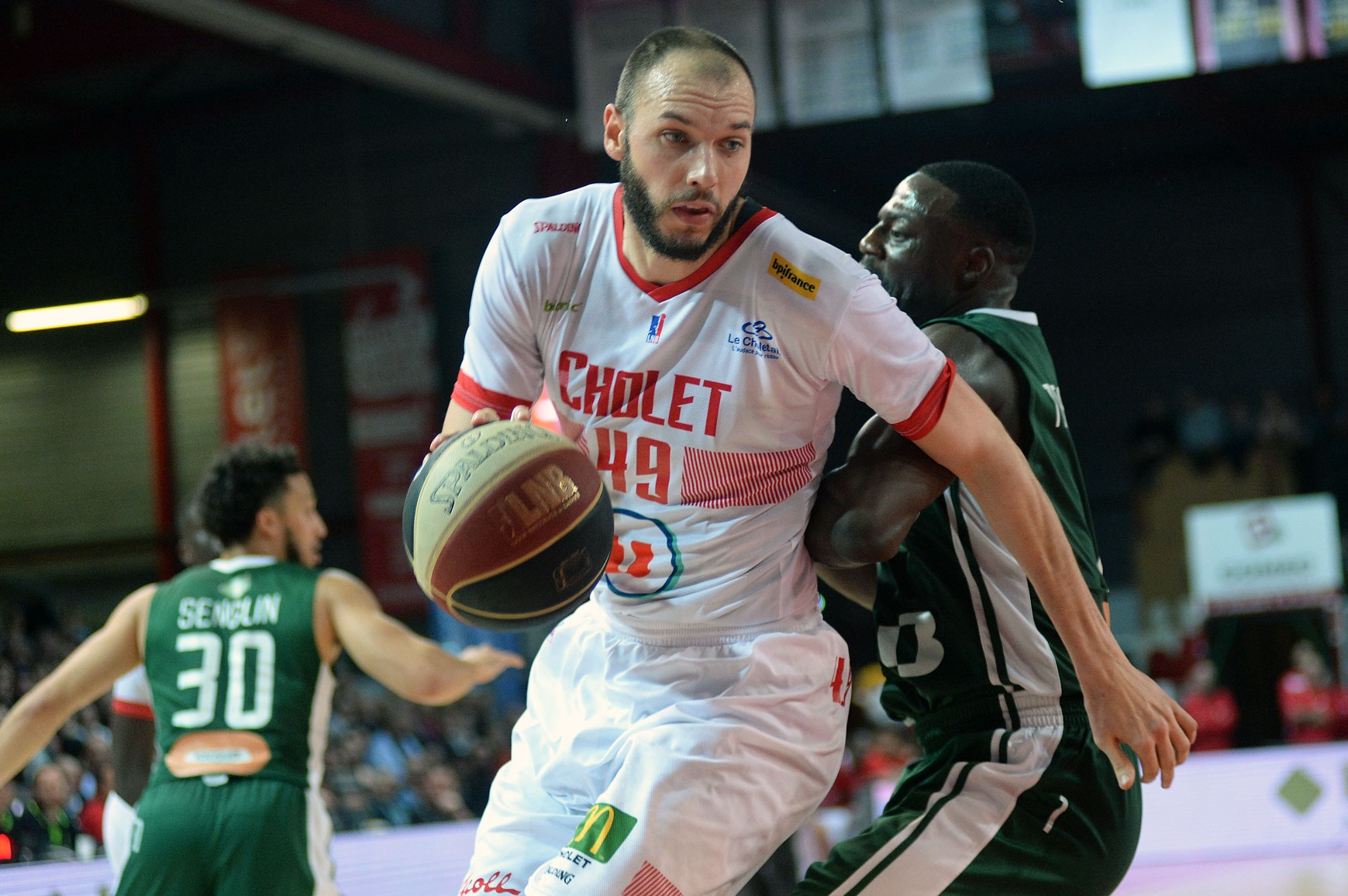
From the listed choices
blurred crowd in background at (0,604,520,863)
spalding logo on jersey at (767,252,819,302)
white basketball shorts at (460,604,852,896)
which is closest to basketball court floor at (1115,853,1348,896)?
blurred crowd in background at (0,604,520,863)

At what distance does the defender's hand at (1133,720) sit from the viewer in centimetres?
245

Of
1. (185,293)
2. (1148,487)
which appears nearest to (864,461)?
(1148,487)

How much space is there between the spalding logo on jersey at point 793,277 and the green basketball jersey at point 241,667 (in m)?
2.17

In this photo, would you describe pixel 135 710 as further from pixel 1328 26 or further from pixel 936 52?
pixel 1328 26

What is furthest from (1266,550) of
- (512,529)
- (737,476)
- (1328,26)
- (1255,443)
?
(512,529)

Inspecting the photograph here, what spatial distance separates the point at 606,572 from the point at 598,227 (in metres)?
0.66

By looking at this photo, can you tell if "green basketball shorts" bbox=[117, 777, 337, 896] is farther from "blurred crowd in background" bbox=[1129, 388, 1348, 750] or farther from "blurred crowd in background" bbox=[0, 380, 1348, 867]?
"blurred crowd in background" bbox=[1129, 388, 1348, 750]

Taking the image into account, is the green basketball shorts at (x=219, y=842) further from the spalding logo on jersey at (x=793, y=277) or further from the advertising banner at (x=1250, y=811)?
the advertising banner at (x=1250, y=811)

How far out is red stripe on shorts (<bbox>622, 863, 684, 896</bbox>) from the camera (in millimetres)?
2357

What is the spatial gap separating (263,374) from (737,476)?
51.5ft

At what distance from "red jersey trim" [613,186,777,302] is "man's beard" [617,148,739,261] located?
29 millimetres

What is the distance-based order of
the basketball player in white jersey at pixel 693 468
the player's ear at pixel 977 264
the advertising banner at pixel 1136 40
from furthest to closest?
the advertising banner at pixel 1136 40, the player's ear at pixel 977 264, the basketball player in white jersey at pixel 693 468

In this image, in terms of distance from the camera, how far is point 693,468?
2637 millimetres

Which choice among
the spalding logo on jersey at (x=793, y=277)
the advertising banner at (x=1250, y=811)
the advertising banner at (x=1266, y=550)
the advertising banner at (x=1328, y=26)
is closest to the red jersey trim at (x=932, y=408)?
the spalding logo on jersey at (x=793, y=277)
